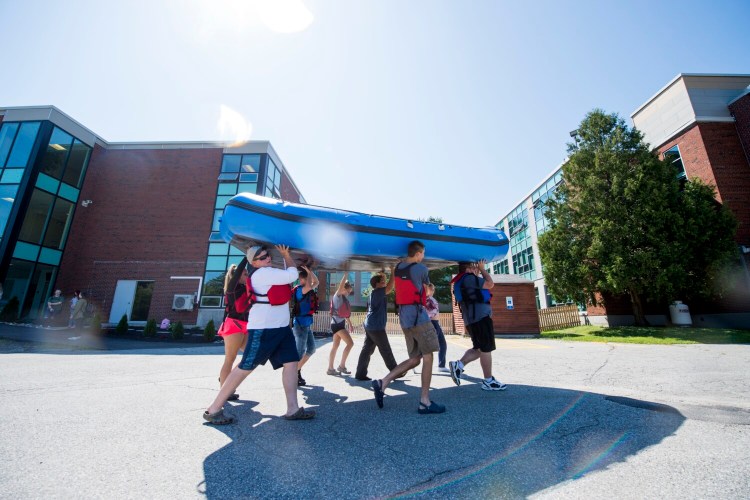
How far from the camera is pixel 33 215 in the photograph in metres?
16.7

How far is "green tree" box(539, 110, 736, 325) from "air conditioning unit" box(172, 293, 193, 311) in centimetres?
1958

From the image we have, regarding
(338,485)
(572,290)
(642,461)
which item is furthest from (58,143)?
(572,290)

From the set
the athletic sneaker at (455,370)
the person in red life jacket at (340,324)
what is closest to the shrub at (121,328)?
the person in red life jacket at (340,324)

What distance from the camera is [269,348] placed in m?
3.01

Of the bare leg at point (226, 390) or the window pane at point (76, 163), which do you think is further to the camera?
the window pane at point (76, 163)

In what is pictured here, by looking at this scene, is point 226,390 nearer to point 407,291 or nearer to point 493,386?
point 407,291

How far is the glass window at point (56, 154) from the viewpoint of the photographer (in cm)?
1722

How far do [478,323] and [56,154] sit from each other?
24931mm

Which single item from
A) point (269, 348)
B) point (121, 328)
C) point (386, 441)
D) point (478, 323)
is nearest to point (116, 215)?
point (121, 328)

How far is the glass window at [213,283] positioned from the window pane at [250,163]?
273 inches

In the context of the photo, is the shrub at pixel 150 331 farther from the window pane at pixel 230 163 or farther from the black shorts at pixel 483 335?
the black shorts at pixel 483 335

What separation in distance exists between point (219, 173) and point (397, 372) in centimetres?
2050

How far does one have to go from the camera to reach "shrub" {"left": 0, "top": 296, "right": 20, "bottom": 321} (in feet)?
44.1

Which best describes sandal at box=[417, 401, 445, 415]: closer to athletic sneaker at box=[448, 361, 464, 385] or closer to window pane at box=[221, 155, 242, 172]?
athletic sneaker at box=[448, 361, 464, 385]
